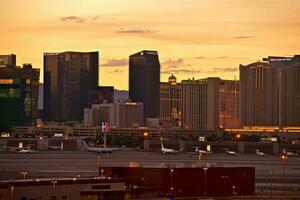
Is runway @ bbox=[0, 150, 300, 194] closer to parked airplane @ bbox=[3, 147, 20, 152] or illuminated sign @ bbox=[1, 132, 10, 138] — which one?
parked airplane @ bbox=[3, 147, 20, 152]

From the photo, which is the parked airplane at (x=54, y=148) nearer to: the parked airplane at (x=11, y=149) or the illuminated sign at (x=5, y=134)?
the parked airplane at (x=11, y=149)

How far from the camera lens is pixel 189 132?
622 feet

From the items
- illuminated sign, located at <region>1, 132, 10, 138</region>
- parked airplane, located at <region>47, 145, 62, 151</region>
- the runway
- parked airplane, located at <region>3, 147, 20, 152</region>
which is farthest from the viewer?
illuminated sign, located at <region>1, 132, 10, 138</region>

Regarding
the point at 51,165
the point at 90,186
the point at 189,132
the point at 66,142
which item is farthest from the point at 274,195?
the point at 189,132

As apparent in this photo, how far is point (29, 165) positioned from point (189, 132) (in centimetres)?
9478

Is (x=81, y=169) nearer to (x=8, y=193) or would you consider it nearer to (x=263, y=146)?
(x=8, y=193)

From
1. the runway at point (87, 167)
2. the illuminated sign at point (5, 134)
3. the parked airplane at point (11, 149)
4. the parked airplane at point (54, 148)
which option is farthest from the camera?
the illuminated sign at point (5, 134)

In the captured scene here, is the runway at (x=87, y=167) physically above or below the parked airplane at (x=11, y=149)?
below

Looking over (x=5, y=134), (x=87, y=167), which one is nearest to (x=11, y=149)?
(x=5, y=134)

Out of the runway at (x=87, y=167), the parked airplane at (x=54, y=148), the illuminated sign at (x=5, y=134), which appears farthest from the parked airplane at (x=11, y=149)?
the illuminated sign at (x=5, y=134)

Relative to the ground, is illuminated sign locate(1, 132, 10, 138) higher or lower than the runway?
higher

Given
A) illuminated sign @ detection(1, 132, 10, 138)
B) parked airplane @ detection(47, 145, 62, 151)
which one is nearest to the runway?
parked airplane @ detection(47, 145, 62, 151)

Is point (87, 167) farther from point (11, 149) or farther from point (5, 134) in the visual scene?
point (5, 134)

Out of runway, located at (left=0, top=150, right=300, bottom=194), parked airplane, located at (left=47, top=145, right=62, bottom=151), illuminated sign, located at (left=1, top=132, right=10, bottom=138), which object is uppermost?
illuminated sign, located at (left=1, top=132, right=10, bottom=138)
